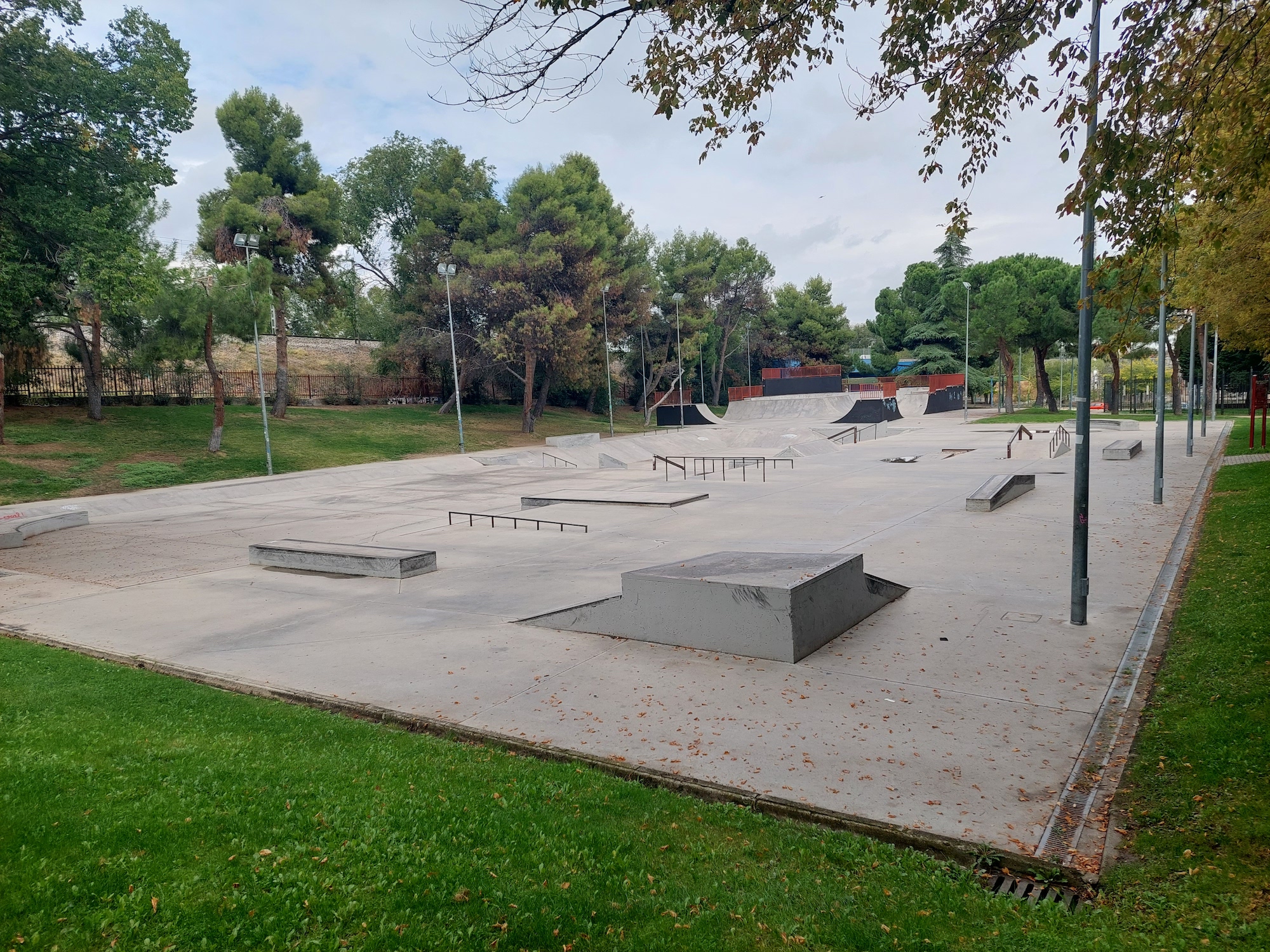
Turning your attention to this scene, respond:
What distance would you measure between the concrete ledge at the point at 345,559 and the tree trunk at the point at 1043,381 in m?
52.5

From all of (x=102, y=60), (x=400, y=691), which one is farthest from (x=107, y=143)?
(x=400, y=691)

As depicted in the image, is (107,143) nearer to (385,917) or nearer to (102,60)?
(102,60)

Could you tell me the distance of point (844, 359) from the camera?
7406cm

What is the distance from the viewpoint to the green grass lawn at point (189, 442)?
24094 millimetres

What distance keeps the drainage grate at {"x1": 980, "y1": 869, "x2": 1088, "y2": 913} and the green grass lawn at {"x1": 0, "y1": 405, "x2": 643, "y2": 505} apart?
25.1 meters

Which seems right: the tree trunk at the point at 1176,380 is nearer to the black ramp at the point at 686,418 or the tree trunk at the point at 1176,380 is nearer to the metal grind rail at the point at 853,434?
the metal grind rail at the point at 853,434

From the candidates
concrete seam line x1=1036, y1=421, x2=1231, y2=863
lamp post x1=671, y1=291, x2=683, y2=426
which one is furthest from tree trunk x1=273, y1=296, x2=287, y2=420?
concrete seam line x1=1036, y1=421, x2=1231, y2=863

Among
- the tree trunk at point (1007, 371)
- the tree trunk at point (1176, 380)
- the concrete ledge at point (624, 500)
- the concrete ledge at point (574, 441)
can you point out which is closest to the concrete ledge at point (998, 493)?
the concrete ledge at point (624, 500)

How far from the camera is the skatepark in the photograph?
504 cm

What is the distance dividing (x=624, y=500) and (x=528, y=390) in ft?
85.0

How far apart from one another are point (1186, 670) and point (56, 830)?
25.0ft

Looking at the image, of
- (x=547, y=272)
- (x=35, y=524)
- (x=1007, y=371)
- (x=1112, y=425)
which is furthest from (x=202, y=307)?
(x=1007, y=371)

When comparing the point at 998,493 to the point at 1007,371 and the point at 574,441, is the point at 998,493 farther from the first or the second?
the point at 1007,371

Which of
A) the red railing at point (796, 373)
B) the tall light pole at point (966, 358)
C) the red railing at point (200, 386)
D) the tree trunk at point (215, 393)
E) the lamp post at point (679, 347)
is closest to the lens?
the tree trunk at point (215, 393)
